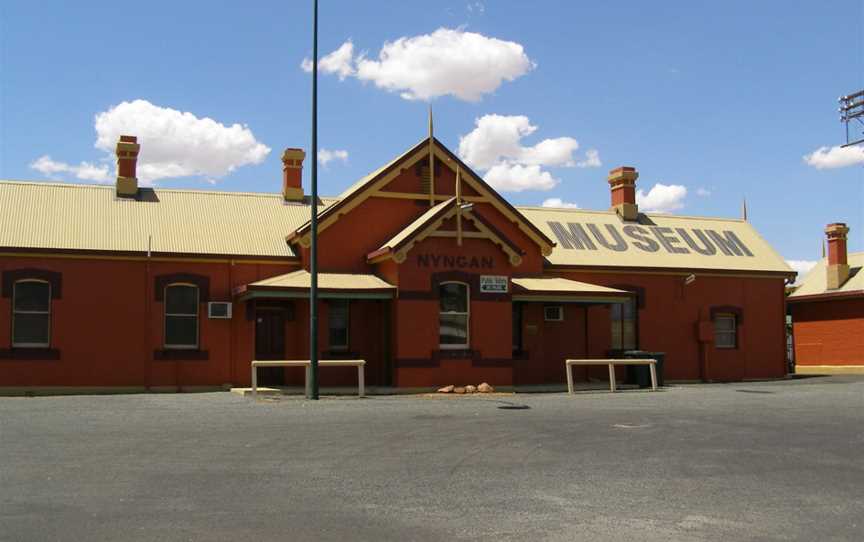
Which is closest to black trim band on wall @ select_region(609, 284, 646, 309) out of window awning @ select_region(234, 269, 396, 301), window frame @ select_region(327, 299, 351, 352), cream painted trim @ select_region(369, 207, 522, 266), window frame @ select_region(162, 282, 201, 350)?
cream painted trim @ select_region(369, 207, 522, 266)

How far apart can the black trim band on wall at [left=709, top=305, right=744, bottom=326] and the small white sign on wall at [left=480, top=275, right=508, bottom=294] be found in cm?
914

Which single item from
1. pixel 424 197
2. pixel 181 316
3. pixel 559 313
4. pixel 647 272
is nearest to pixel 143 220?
pixel 181 316

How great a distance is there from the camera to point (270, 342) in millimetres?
25297

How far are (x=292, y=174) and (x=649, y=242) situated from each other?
12.0 metres

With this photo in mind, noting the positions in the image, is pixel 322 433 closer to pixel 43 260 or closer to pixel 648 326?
pixel 43 260

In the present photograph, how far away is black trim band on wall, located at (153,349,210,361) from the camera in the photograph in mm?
24094

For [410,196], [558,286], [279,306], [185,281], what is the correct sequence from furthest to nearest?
1. [410,196]
2. [558,286]
3. [279,306]
4. [185,281]

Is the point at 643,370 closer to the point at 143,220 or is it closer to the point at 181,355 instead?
the point at 181,355

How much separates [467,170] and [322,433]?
47.9 feet

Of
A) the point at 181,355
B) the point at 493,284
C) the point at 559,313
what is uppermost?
the point at 493,284

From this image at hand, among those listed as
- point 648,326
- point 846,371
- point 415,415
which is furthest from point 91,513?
point 846,371

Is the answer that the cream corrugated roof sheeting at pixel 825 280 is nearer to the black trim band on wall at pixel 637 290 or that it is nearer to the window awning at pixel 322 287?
the black trim band on wall at pixel 637 290

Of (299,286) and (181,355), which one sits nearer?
(299,286)

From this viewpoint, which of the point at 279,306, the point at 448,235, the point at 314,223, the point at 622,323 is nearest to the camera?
the point at 314,223
